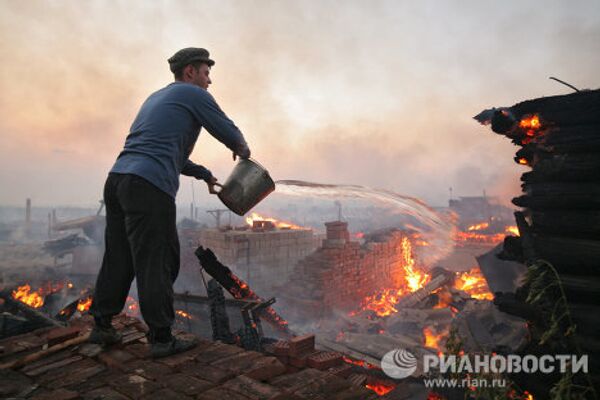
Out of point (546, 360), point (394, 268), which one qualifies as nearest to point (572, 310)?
point (546, 360)

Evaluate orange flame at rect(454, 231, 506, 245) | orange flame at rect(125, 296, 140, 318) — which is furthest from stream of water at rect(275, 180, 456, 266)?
orange flame at rect(125, 296, 140, 318)

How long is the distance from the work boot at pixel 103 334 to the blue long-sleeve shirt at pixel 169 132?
45.8 inches

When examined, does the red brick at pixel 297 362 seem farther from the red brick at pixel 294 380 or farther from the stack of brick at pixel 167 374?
the red brick at pixel 294 380

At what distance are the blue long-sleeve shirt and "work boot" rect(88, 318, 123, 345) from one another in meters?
1.16

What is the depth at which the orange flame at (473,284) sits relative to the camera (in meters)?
9.79

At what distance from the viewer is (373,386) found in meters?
4.42

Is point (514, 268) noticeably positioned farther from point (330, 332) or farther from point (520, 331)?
point (330, 332)

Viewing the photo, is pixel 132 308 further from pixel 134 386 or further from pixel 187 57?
pixel 187 57

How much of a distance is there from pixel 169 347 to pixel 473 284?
33.6 feet

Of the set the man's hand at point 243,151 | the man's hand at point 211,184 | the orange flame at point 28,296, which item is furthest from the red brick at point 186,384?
the orange flame at point 28,296

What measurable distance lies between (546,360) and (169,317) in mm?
2983

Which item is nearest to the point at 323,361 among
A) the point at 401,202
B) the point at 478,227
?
the point at 401,202

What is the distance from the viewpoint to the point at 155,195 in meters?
2.40

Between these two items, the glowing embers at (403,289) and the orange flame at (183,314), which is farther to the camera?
the glowing embers at (403,289)
